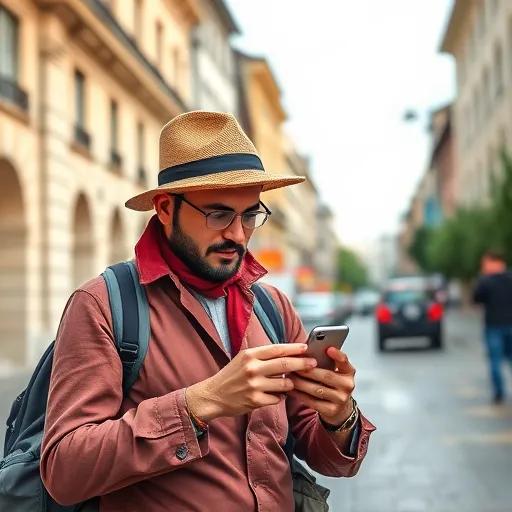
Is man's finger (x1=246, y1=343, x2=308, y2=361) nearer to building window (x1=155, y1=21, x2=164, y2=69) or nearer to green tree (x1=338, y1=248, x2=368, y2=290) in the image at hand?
building window (x1=155, y1=21, x2=164, y2=69)

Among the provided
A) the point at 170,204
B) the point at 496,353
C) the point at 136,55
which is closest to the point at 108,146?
the point at 136,55

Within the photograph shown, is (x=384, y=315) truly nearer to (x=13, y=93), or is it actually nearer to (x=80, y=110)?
(x=80, y=110)

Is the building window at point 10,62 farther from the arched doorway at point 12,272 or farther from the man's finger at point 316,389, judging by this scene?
the man's finger at point 316,389

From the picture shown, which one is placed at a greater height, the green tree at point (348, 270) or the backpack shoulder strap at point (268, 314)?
the backpack shoulder strap at point (268, 314)

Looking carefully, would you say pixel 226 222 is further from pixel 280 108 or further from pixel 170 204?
pixel 280 108

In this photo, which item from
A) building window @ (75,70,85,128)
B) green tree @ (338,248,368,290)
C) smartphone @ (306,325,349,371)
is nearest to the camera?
smartphone @ (306,325,349,371)

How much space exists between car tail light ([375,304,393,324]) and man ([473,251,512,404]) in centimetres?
1050

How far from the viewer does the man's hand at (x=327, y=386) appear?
2.14 meters

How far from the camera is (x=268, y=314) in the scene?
100 inches

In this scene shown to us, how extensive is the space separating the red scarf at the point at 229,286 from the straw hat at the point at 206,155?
13cm

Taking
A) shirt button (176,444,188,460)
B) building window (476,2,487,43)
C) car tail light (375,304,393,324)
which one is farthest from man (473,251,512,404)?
building window (476,2,487,43)

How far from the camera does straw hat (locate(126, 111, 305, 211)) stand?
2273 millimetres

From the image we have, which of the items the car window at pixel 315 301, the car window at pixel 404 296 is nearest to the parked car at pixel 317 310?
the car window at pixel 315 301

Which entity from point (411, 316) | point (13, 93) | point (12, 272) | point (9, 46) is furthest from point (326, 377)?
point (411, 316)
